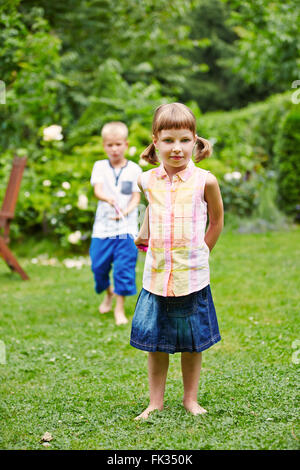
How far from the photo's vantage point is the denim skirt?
99.8 inches

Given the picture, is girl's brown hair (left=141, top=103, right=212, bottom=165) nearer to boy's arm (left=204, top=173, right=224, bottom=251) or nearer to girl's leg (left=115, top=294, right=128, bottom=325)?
boy's arm (left=204, top=173, right=224, bottom=251)

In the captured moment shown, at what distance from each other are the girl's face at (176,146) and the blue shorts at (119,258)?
2.20 metres

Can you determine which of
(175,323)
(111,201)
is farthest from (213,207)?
(111,201)

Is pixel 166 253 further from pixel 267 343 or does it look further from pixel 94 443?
pixel 267 343

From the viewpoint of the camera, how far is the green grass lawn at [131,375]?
2439 mm

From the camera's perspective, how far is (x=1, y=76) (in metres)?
7.75

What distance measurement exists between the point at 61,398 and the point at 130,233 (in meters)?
1.84

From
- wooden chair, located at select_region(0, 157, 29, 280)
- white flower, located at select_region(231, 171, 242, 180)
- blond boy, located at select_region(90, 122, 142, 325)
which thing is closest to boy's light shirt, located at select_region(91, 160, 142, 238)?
blond boy, located at select_region(90, 122, 142, 325)

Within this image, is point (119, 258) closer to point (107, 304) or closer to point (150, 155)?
point (107, 304)

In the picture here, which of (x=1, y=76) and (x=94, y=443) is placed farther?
(x=1, y=76)

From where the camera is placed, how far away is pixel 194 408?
267 centimetres

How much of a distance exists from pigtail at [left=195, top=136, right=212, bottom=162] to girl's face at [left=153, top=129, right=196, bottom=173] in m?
0.11

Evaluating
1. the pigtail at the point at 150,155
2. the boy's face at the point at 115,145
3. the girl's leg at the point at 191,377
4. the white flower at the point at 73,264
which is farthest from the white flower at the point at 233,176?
the girl's leg at the point at 191,377
